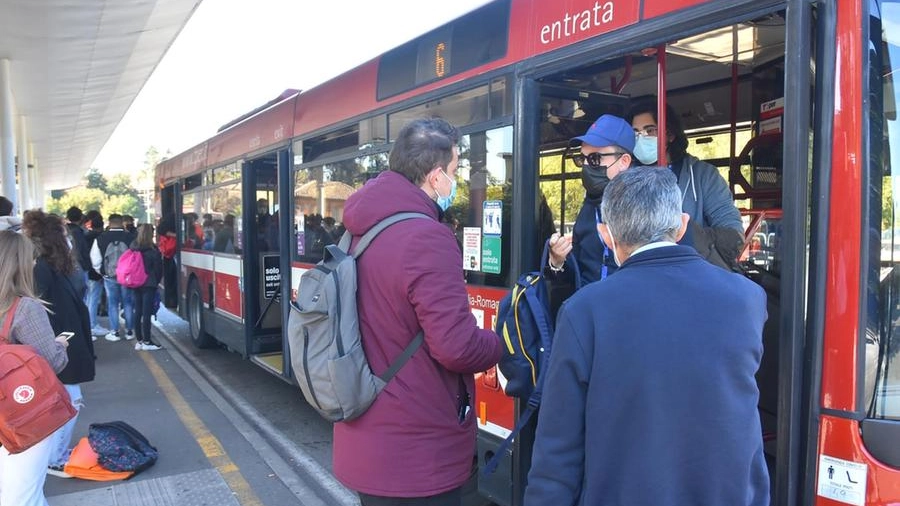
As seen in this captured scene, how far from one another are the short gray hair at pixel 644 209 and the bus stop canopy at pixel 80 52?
35.6 ft

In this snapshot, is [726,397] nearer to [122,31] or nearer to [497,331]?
[497,331]

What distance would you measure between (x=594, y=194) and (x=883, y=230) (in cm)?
107

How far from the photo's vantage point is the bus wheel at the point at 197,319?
912 centimetres

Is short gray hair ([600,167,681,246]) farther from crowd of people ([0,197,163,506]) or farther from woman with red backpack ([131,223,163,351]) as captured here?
woman with red backpack ([131,223,163,351])

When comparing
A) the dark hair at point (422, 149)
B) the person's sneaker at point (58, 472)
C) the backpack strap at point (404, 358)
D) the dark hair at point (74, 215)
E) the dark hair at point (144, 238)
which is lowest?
the person's sneaker at point (58, 472)

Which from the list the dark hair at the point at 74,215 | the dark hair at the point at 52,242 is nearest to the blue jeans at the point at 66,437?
the dark hair at the point at 52,242

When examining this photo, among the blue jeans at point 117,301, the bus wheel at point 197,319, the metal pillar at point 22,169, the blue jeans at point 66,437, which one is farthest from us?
the metal pillar at point 22,169

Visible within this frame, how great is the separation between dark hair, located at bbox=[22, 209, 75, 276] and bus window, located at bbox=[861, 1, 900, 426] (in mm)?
4494

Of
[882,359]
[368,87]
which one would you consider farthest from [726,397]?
[368,87]

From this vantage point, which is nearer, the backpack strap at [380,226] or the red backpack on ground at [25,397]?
the backpack strap at [380,226]

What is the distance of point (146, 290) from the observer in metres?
9.20

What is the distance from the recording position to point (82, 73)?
608 inches

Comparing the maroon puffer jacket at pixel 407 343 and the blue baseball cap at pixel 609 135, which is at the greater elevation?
the blue baseball cap at pixel 609 135

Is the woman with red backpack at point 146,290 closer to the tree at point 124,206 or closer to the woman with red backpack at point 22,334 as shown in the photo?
the woman with red backpack at point 22,334
